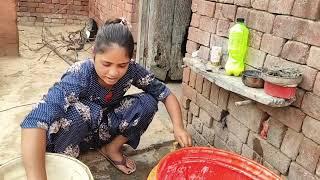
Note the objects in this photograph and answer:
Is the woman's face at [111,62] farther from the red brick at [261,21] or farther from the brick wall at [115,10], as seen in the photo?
the brick wall at [115,10]

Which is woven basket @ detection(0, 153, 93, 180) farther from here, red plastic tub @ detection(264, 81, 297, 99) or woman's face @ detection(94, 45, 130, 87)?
red plastic tub @ detection(264, 81, 297, 99)

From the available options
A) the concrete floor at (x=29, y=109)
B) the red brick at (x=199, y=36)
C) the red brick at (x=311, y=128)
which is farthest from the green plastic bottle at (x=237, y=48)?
the concrete floor at (x=29, y=109)

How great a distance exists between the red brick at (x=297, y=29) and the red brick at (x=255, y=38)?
120 millimetres

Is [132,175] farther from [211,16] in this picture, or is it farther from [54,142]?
[211,16]

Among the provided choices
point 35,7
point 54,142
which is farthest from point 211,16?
point 35,7

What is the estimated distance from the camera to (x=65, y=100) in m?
1.64

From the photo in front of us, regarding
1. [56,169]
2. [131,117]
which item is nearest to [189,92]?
[131,117]

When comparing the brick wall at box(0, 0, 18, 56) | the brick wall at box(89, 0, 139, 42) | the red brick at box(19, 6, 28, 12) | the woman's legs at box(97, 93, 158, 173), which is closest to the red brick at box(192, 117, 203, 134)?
the woman's legs at box(97, 93, 158, 173)

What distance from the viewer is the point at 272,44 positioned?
168 cm

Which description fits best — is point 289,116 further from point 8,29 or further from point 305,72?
point 8,29

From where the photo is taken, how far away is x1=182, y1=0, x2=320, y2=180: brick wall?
58.8 inches

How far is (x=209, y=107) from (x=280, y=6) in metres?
0.86

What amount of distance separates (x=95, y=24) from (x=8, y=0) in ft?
6.23

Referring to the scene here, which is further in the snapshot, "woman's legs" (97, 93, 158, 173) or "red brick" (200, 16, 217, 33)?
"red brick" (200, 16, 217, 33)
